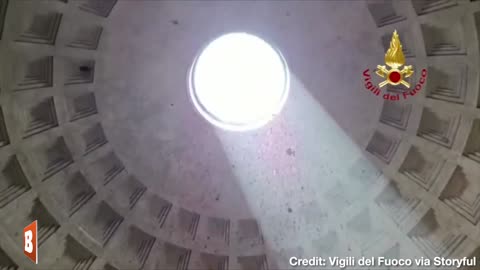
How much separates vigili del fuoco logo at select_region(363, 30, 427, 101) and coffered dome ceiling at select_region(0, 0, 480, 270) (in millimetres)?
145

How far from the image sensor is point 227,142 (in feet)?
47.2

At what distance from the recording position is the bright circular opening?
14.2 m

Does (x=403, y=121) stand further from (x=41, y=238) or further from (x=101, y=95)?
(x=41, y=238)

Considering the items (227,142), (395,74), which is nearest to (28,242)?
(227,142)

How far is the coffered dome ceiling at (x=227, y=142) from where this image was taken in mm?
12305

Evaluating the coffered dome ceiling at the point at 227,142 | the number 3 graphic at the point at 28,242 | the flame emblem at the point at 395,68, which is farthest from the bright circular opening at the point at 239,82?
the number 3 graphic at the point at 28,242

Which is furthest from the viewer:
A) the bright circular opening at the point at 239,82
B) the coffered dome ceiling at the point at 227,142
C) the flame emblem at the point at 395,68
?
the bright circular opening at the point at 239,82

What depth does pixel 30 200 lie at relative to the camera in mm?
12852

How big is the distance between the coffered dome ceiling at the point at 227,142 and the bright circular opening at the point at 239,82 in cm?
39

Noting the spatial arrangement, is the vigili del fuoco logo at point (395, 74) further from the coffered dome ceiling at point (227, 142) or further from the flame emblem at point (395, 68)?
the coffered dome ceiling at point (227, 142)

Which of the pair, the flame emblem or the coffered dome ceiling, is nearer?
the coffered dome ceiling

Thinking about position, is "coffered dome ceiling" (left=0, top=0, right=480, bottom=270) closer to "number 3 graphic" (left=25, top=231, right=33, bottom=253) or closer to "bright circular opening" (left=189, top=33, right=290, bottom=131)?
"number 3 graphic" (left=25, top=231, right=33, bottom=253)

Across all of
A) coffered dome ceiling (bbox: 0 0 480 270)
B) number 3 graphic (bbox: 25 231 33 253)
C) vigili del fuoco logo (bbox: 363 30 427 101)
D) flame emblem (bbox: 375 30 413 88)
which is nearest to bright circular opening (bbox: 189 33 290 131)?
coffered dome ceiling (bbox: 0 0 480 270)

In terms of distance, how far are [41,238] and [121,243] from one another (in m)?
1.98
